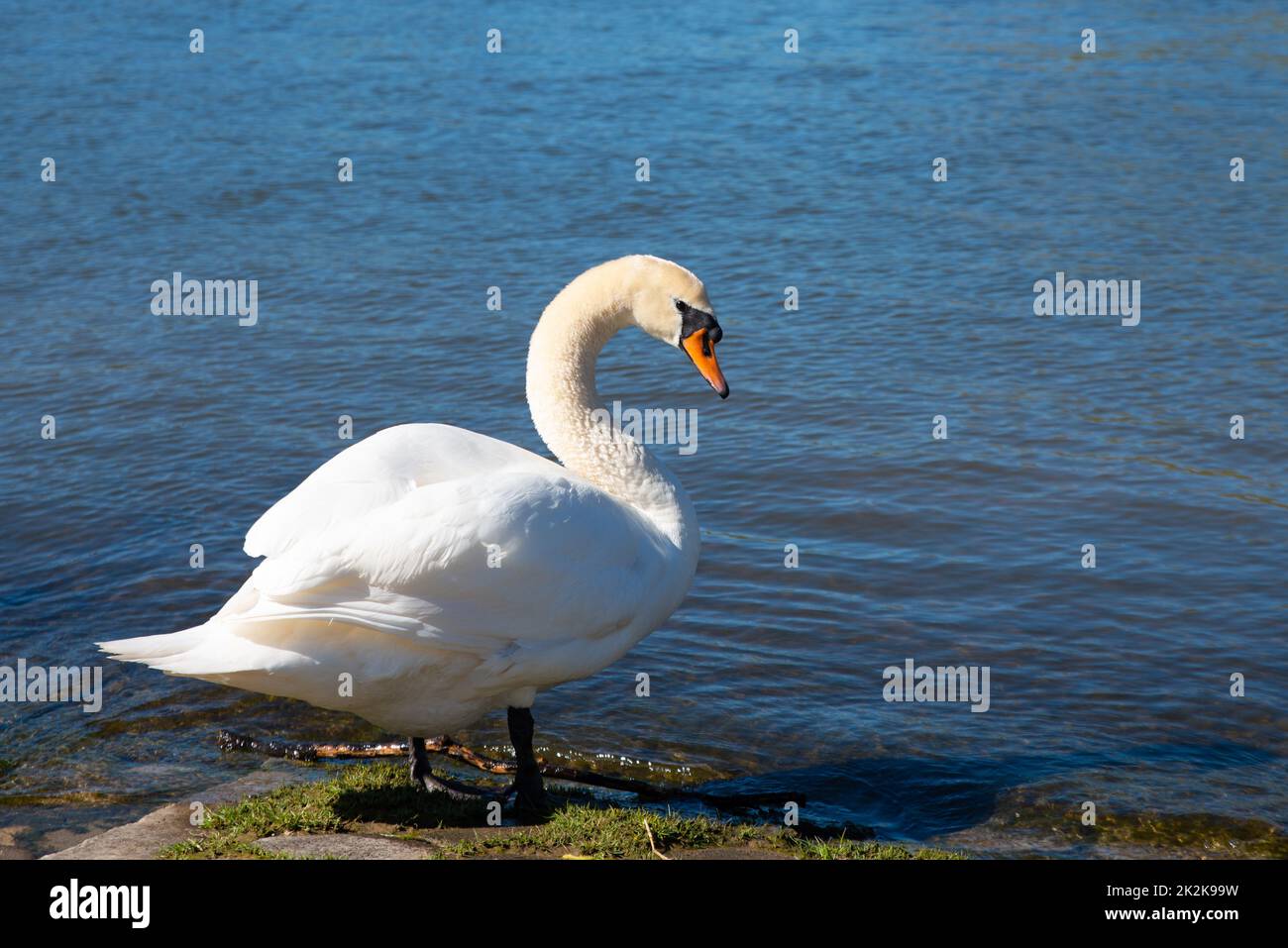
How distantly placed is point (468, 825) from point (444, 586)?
2.89 ft

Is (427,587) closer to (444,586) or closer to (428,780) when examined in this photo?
(444,586)

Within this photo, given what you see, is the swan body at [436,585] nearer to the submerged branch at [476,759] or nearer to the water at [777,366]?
the submerged branch at [476,759]

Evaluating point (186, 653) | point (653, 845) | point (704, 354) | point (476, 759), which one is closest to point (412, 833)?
point (653, 845)

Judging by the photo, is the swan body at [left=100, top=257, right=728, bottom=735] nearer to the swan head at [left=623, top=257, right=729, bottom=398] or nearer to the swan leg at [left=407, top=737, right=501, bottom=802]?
the swan leg at [left=407, top=737, right=501, bottom=802]

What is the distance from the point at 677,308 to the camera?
615 cm

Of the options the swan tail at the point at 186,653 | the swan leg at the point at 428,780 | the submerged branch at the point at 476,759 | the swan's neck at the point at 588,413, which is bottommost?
the submerged branch at the point at 476,759

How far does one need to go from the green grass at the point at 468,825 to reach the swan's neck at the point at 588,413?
117cm

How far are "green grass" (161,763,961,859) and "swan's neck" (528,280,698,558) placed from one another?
1.17m

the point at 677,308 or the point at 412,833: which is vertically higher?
the point at 677,308

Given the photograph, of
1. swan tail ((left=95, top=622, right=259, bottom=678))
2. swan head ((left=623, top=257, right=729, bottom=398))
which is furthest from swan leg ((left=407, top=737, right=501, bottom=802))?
swan head ((left=623, top=257, right=729, bottom=398))

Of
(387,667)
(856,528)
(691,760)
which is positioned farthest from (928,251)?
(387,667)

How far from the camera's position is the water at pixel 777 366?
22.2ft

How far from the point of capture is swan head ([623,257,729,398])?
6.10 m

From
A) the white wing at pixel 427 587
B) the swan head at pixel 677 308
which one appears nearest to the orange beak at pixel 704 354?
the swan head at pixel 677 308
